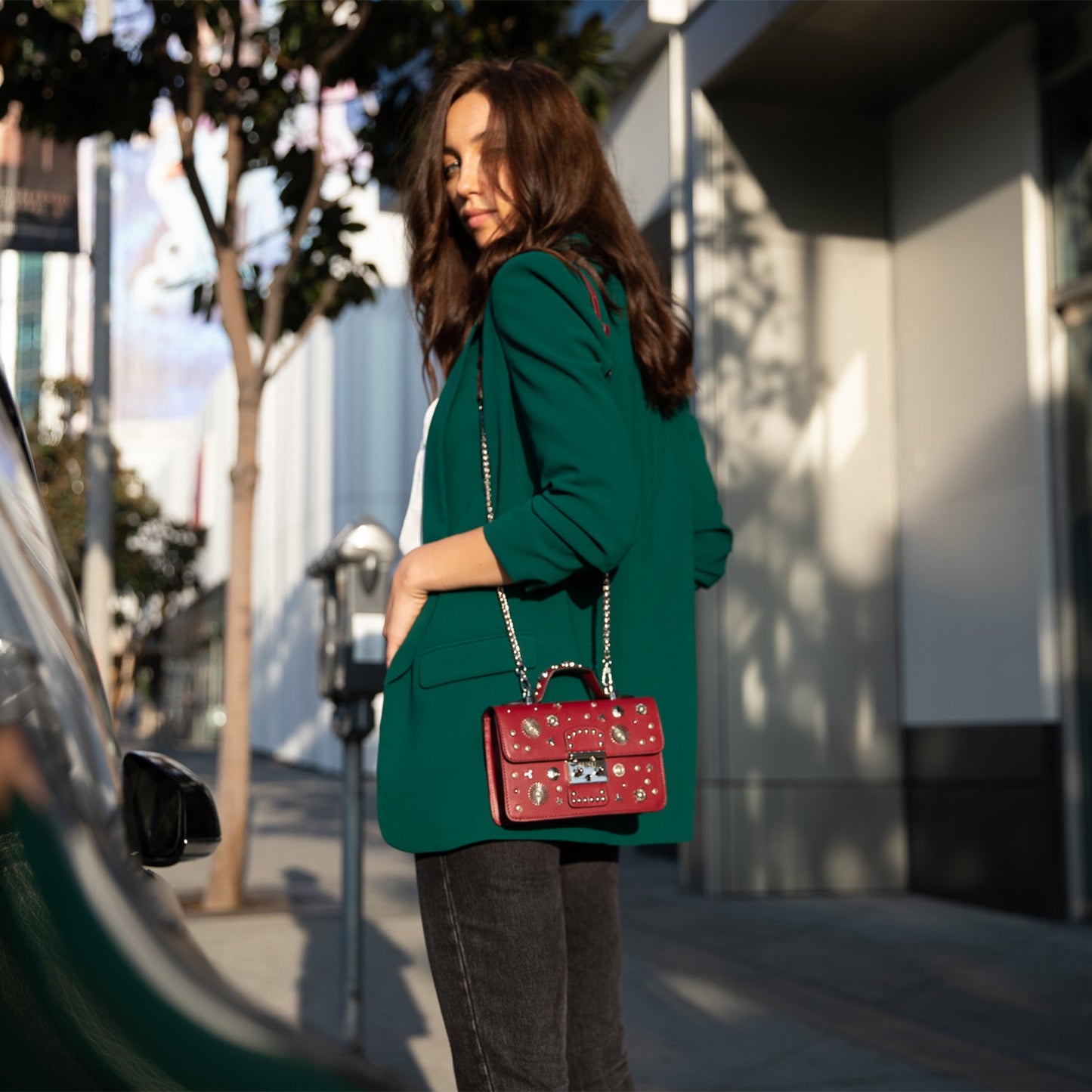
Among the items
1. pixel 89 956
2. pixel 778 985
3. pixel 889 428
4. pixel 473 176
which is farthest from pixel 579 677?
pixel 889 428

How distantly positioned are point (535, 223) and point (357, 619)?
8.98 ft

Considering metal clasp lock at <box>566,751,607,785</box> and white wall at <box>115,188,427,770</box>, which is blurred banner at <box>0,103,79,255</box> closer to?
white wall at <box>115,188,427,770</box>

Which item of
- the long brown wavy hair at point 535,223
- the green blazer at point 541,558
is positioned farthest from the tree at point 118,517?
the green blazer at point 541,558

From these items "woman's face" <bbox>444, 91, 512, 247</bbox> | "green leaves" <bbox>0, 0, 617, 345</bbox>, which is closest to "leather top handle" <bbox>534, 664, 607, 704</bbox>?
"woman's face" <bbox>444, 91, 512, 247</bbox>

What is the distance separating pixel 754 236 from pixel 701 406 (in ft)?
3.31

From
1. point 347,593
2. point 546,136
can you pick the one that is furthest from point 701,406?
point 546,136

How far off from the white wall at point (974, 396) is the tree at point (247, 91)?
1860 millimetres

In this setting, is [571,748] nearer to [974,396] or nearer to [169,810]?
[169,810]

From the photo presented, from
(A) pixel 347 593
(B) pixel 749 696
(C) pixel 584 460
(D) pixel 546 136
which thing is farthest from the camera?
(B) pixel 749 696

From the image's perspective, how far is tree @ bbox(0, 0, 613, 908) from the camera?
699cm

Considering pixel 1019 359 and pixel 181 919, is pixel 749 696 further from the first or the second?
pixel 181 919

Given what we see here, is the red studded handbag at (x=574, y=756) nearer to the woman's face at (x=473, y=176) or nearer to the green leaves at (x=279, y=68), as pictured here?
the woman's face at (x=473, y=176)

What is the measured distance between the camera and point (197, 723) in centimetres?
4531

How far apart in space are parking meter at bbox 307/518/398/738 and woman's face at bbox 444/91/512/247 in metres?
2.53
